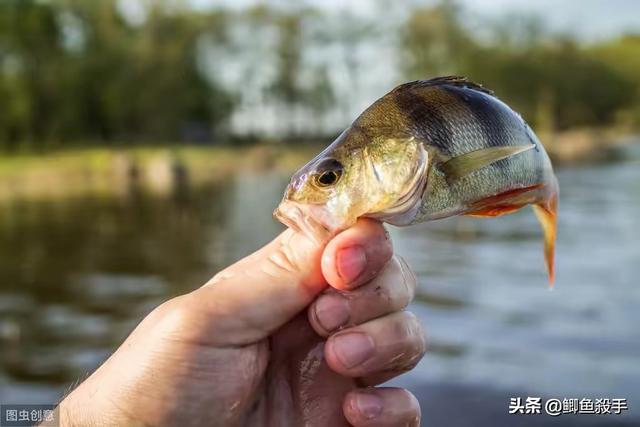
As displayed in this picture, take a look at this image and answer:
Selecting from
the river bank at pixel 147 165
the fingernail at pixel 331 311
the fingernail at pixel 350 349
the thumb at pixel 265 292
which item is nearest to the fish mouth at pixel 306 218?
the thumb at pixel 265 292

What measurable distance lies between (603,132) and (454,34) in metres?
17.8

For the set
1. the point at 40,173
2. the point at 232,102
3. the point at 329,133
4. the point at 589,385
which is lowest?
the point at 589,385

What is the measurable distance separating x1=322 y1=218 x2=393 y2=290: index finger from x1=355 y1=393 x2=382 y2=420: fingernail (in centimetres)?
49

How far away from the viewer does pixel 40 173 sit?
4547 centimetres

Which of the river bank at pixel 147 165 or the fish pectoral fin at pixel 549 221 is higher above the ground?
the river bank at pixel 147 165

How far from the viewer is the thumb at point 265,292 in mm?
2557

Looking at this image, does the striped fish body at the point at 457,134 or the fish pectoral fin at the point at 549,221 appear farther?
the fish pectoral fin at the point at 549,221

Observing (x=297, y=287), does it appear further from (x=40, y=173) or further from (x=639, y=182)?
(x=40, y=173)

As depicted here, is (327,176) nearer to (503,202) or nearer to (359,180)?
(359,180)

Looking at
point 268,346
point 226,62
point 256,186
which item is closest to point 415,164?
point 268,346

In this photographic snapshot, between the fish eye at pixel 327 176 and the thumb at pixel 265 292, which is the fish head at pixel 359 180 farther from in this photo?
the thumb at pixel 265 292

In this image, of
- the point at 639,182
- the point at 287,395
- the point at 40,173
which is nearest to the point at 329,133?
the point at 40,173

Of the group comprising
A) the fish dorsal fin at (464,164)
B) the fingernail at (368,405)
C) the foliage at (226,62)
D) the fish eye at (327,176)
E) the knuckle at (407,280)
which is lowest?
the fingernail at (368,405)

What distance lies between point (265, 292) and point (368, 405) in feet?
1.92
